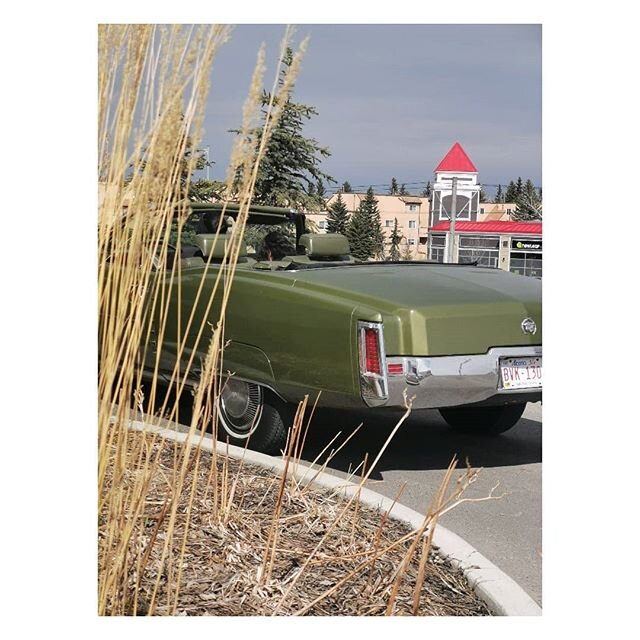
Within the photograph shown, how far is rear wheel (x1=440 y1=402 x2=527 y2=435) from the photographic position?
12.8ft

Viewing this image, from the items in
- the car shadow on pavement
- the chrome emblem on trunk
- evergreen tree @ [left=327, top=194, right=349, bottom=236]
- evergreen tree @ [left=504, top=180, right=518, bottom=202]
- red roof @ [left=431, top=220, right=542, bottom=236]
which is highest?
evergreen tree @ [left=504, top=180, right=518, bottom=202]

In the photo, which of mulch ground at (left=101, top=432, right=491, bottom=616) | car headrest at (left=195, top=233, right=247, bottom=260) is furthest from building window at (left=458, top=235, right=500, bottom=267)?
mulch ground at (left=101, top=432, right=491, bottom=616)

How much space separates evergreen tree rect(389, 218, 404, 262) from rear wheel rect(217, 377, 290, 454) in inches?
34.1

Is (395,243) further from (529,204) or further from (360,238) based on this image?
(529,204)

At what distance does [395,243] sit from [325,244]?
0.81ft

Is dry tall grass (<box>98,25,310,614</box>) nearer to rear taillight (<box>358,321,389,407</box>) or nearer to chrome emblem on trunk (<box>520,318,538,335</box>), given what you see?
rear taillight (<box>358,321,389,407</box>)

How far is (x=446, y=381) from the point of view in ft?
12.1

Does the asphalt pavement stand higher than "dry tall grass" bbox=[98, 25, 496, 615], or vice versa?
"dry tall grass" bbox=[98, 25, 496, 615]

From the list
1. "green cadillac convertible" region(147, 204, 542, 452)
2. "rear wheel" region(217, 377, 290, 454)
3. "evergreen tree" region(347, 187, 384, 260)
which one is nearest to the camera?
"evergreen tree" region(347, 187, 384, 260)

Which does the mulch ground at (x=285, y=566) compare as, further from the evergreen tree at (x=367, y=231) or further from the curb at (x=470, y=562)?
the evergreen tree at (x=367, y=231)
